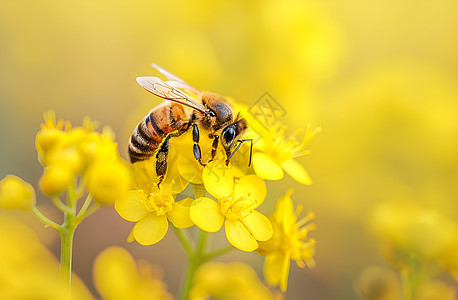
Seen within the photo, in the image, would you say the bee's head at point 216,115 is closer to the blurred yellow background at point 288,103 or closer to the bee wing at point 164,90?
the bee wing at point 164,90

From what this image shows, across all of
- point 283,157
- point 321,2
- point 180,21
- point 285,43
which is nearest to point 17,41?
point 180,21

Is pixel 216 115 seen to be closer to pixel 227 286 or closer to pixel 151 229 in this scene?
pixel 151 229

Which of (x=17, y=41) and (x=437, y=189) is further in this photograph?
(x=17, y=41)

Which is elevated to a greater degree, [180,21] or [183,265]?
[180,21]

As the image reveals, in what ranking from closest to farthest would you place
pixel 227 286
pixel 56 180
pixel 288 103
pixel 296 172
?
pixel 56 180 → pixel 296 172 → pixel 227 286 → pixel 288 103

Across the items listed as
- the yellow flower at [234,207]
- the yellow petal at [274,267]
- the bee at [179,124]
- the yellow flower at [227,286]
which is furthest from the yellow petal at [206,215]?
the yellow flower at [227,286]

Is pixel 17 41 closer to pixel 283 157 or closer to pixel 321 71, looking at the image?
pixel 321 71

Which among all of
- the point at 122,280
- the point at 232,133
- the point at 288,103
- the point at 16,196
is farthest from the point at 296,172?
the point at 288,103
